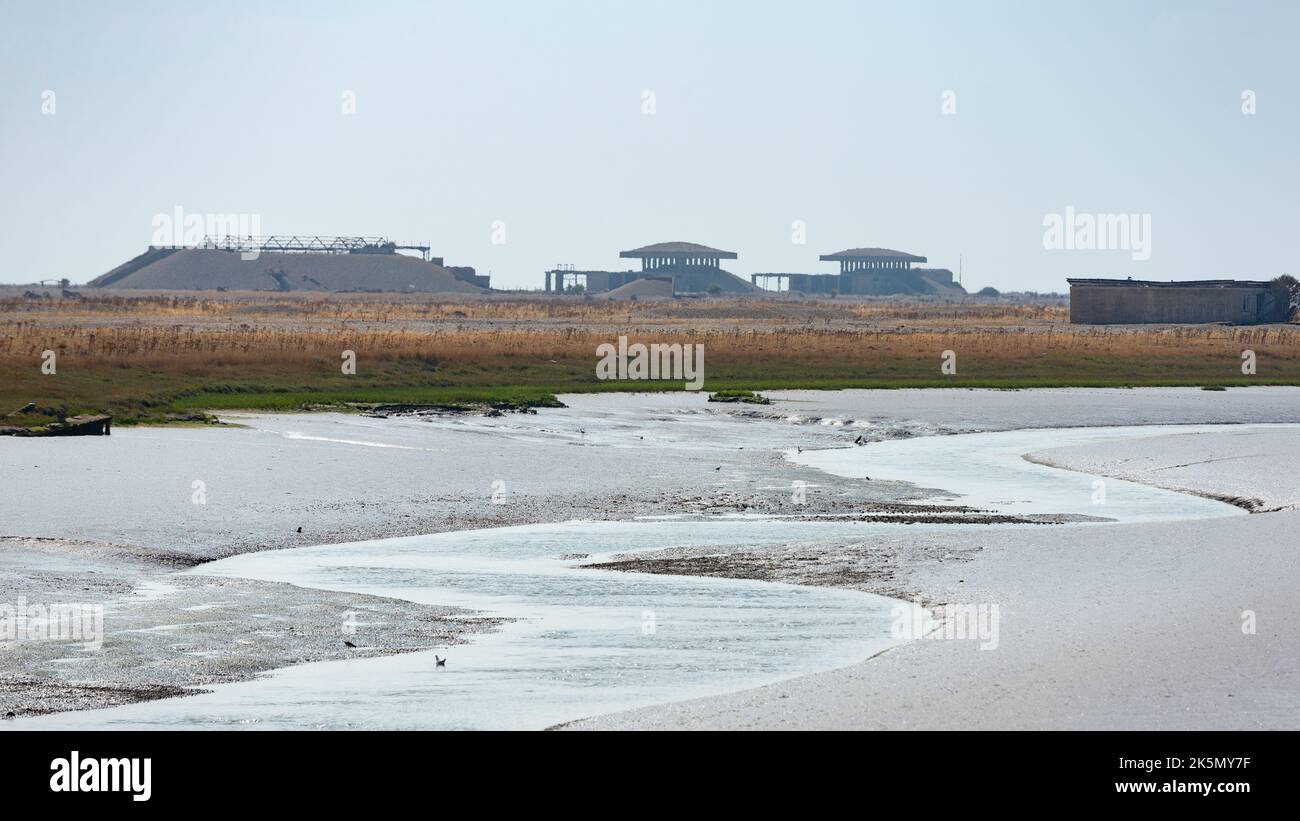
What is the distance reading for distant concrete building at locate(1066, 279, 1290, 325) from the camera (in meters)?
108

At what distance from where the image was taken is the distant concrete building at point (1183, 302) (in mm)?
108188

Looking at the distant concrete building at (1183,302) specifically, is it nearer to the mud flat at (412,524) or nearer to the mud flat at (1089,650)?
the mud flat at (412,524)

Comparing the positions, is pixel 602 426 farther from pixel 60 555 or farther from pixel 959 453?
pixel 60 555

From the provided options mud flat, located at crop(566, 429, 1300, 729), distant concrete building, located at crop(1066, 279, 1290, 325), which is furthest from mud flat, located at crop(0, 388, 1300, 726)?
distant concrete building, located at crop(1066, 279, 1290, 325)

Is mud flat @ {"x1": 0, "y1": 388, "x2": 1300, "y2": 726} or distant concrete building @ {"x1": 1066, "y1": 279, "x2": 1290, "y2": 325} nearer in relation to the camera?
mud flat @ {"x1": 0, "y1": 388, "x2": 1300, "y2": 726}

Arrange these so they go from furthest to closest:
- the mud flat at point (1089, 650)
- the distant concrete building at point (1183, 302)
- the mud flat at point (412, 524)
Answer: the distant concrete building at point (1183, 302) → the mud flat at point (412, 524) → the mud flat at point (1089, 650)

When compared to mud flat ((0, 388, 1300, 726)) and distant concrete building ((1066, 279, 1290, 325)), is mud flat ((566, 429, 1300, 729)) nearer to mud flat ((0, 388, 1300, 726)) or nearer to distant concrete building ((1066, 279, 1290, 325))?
mud flat ((0, 388, 1300, 726))

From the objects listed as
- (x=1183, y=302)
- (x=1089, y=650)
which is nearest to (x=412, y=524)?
(x=1089, y=650)

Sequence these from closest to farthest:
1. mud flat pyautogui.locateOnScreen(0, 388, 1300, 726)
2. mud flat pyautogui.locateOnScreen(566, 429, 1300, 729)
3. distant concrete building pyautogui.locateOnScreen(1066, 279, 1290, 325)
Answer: mud flat pyautogui.locateOnScreen(566, 429, 1300, 729) → mud flat pyautogui.locateOnScreen(0, 388, 1300, 726) → distant concrete building pyautogui.locateOnScreen(1066, 279, 1290, 325)

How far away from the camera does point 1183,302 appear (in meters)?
108

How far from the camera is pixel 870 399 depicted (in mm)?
51531

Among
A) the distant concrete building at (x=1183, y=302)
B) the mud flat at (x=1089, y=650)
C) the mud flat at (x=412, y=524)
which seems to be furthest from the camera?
the distant concrete building at (x=1183, y=302)

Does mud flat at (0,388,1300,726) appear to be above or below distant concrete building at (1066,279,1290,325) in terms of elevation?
below

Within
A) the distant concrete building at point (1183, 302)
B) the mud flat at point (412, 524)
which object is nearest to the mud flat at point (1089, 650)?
the mud flat at point (412, 524)
